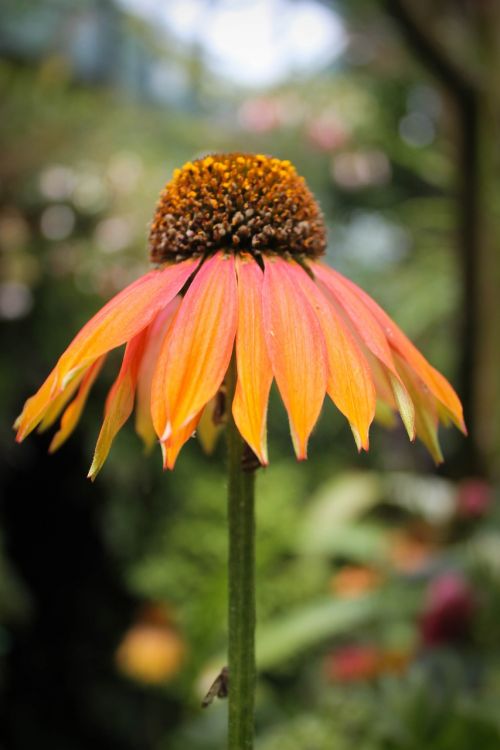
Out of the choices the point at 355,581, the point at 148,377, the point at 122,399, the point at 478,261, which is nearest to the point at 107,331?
the point at 122,399

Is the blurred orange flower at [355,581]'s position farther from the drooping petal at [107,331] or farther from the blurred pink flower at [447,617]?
the drooping petal at [107,331]

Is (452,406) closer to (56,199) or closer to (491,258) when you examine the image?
(56,199)

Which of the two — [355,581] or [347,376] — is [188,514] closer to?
[355,581]

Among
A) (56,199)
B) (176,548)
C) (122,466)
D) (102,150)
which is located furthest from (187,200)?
(102,150)

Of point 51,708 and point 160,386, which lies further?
point 51,708

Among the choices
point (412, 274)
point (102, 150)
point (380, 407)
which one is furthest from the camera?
point (412, 274)

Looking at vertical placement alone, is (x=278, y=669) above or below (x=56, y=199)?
below

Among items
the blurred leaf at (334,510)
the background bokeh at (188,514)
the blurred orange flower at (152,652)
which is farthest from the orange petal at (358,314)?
the blurred leaf at (334,510)
